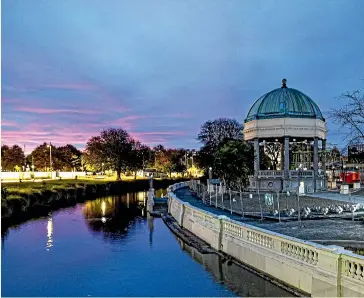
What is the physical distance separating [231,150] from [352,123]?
26.1m

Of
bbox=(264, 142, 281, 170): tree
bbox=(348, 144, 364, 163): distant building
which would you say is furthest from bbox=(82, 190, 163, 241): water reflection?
bbox=(264, 142, 281, 170): tree

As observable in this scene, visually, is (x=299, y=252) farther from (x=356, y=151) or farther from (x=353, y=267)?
(x=356, y=151)

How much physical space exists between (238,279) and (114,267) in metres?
5.98

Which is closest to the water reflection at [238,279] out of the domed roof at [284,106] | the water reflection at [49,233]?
the water reflection at [49,233]

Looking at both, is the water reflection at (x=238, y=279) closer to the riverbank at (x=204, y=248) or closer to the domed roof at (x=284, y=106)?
the riverbank at (x=204, y=248)

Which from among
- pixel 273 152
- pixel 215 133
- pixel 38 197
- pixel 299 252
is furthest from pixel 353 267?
pixel 215 133

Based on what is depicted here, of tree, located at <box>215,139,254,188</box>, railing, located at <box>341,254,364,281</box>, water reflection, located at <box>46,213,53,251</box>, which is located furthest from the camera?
tree, located at <box>215,139,254,188</box>

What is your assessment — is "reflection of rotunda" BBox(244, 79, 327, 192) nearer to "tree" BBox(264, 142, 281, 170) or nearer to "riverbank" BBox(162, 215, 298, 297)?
"riverbank" BBox(162, 215, 298, 297)

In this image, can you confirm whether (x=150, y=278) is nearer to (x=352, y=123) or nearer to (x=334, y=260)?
(x=334, y=260)

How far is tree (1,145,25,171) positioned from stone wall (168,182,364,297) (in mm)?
115984

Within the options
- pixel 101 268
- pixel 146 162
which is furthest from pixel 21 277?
pixel 146 162

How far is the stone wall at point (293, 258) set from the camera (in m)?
10.9

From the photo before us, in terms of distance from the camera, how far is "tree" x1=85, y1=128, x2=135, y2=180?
4055 inches

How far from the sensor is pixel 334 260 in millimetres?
11383
